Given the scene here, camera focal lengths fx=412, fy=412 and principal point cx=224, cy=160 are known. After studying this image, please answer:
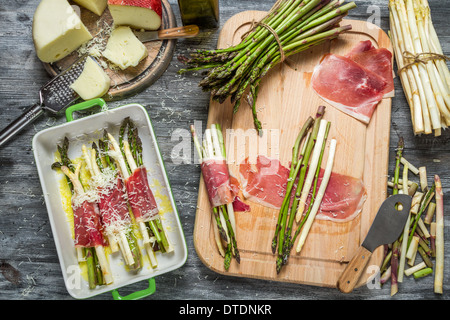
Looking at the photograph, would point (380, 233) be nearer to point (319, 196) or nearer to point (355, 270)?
point (355, 270)

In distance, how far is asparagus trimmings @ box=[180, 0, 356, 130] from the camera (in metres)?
2.42

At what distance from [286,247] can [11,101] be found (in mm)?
2049

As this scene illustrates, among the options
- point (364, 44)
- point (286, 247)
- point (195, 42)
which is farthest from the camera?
point (195, 42)

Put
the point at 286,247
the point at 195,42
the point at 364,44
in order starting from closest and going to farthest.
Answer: the point at 286,247, the point at 364,44, the point at 195,42

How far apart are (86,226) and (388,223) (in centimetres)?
Result: 178

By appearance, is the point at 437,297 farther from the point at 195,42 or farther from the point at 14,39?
the point at 14,39

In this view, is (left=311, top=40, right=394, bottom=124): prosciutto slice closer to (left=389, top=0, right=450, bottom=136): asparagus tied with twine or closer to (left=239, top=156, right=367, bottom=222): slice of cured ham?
(left=389, top=0, right=450, bottom=136): asparagus tied with twine

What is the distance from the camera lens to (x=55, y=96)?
2.65 m

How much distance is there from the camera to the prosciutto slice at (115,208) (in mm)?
2486

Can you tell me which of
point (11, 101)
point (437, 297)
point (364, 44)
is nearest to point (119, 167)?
point (11, 101)

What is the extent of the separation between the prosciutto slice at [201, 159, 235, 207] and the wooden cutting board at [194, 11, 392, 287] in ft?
0.33

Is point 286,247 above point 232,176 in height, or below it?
below

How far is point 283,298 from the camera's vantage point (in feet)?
8.56

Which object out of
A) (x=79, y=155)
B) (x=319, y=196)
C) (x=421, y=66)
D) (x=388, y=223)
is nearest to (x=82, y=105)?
(x=79, y=155)
